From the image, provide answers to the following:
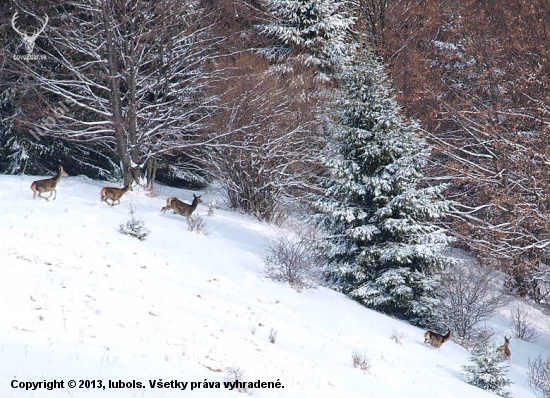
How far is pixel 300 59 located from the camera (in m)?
25.3

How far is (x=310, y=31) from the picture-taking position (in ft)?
A: 85.6

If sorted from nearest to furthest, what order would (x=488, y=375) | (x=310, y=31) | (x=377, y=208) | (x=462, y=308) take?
(x=488, y=375), (x=462, y=308), (x=377, y=208), (x=310, y=31)

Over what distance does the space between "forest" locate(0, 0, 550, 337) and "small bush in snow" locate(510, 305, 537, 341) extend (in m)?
1.42

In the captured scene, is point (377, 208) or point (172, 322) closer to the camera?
point (172, 322)

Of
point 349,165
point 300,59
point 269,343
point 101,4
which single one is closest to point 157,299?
point 269,343

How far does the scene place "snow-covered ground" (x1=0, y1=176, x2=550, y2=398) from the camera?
24.1ft

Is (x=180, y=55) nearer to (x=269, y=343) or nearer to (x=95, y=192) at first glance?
(x=95, y=192)

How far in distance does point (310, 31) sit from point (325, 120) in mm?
7676

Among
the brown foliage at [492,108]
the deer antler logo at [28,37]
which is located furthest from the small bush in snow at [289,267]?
the deer antler logo at [28,37]

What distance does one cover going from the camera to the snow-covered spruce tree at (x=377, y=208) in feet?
52.4

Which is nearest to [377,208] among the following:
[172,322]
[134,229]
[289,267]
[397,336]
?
[289,267]

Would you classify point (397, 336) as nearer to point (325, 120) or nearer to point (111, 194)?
point (111, 194)

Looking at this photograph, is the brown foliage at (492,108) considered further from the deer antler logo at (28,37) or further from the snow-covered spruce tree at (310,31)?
the deer antler logo at (28,37)

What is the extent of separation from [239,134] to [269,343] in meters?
12.8
